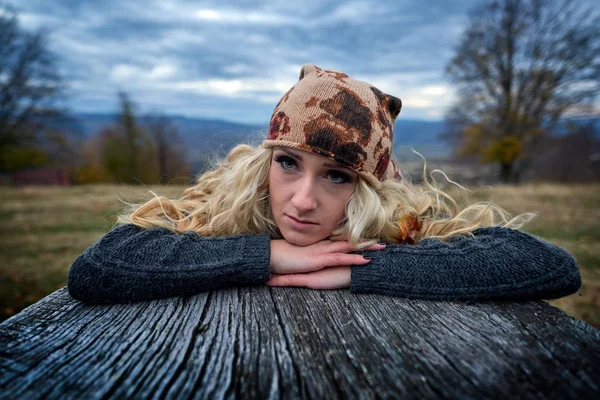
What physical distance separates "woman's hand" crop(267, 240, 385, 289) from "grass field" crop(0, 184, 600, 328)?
1.13 meters

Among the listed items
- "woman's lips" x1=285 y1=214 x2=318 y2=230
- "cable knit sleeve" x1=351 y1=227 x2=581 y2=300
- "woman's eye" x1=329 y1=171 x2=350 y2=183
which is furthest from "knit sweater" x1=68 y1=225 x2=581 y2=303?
"woman's eye" x1=329 y1=171 x2=350 y2=183

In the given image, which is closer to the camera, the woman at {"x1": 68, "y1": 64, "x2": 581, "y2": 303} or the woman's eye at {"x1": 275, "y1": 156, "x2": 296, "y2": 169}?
the woman at {"x1": 68, "y1": 64, "x2": 581, "y2": 303}

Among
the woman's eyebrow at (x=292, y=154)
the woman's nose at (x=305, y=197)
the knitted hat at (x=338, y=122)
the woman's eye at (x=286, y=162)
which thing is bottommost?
the woman's nose at (x=305, y=197)

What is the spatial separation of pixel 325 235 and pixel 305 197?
0.98 ft

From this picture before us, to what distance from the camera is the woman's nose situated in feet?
6.53

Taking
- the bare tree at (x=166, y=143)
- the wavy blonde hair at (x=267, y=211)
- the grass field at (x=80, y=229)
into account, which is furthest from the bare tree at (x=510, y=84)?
the bare tree at (x=166, y=143)

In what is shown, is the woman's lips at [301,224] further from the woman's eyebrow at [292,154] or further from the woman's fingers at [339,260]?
the woman's eyebrow at [292,154]

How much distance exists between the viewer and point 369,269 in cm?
186

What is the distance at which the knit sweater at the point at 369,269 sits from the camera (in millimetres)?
1709

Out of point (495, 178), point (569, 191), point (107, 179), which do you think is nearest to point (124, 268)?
point (569, 191)

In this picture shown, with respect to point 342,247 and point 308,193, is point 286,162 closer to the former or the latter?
point 308,193

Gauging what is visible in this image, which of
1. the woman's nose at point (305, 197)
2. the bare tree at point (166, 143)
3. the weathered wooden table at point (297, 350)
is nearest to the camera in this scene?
the weathered wooden table at point (297, 350)

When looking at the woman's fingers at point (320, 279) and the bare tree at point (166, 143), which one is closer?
the woman's fingers at point (320, 279)

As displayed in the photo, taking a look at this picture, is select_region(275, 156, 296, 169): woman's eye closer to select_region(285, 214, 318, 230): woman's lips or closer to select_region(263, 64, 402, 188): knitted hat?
select_region(263, 64, 402, 188): knitted hat
